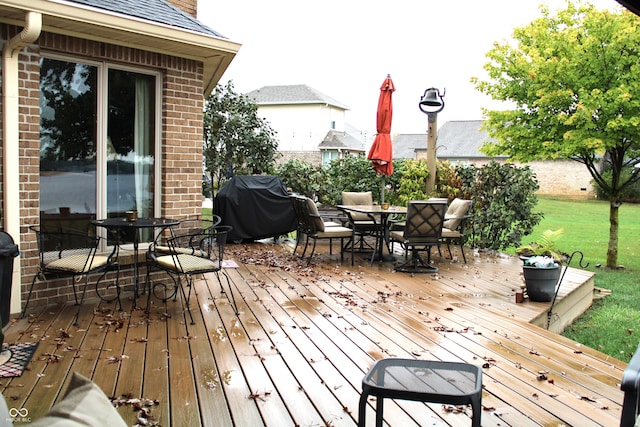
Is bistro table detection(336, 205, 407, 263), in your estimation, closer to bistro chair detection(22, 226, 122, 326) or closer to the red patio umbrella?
the red patio umbrella

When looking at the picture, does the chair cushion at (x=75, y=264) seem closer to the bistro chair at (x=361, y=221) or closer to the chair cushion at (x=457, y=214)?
the bistro chair at (x=361, y=221)

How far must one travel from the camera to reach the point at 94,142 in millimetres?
5348

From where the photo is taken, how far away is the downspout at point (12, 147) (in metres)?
4.50

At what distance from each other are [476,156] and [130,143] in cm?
4021

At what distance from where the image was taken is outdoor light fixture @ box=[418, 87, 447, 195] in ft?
32.0

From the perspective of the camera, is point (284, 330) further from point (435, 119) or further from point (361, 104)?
point (361, 104)

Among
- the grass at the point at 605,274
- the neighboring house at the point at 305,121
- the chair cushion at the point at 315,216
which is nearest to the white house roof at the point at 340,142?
the neighboring house at the point at 305,121

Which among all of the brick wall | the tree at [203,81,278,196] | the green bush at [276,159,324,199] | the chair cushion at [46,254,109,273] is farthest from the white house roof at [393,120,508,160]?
the chair cushion at [46,254,109,273]

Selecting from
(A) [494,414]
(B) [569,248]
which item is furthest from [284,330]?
(B) [569,248]

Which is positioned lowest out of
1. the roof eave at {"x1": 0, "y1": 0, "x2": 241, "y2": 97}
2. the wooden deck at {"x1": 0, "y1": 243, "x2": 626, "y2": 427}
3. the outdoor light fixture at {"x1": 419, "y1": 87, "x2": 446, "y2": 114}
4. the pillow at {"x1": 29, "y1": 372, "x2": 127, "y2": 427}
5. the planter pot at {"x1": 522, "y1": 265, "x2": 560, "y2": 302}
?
the wooden deck at {"x1": 0, "y1": 243, "x2": 626, "y2": 427}

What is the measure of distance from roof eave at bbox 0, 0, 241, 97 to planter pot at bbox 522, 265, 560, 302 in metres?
3.89

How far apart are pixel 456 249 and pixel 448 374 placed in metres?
7.19

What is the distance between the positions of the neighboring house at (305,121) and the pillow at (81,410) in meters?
33.9

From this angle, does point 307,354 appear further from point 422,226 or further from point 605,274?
point 605,274
